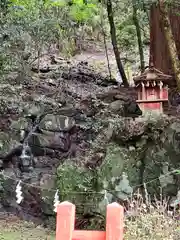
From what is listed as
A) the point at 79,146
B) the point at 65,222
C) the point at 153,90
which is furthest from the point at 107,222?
the point at 79,146

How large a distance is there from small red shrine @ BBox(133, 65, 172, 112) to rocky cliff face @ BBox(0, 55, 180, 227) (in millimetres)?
216

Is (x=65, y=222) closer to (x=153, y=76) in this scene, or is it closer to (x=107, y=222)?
(x=107, y=222)

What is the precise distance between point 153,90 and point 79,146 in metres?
2.15

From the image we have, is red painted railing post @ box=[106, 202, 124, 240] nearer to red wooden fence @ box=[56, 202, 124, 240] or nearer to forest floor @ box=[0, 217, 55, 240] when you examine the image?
red wooden fence @ box=[56, 202, 124, 240]

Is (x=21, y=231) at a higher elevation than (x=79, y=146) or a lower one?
lower

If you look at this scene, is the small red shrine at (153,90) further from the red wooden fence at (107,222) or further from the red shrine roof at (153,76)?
the red wooden fence at (107,222)

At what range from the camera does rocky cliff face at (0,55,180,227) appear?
5738 millimetres

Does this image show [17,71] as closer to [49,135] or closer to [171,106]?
[49,135]

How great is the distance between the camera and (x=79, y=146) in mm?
→ 7258

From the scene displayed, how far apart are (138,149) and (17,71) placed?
4.15 meters

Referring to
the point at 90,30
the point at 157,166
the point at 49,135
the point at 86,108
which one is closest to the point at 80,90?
the point at 86,108

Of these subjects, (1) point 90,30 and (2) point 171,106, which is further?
(1) point 90,30

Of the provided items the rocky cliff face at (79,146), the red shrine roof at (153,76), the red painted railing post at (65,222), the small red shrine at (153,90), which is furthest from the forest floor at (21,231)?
the red painted railing post at (65,222)

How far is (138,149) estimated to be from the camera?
594cm
